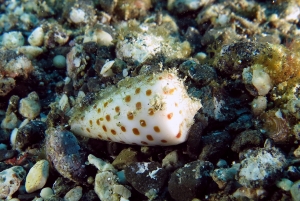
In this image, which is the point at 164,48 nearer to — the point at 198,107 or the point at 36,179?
the point at 198,107

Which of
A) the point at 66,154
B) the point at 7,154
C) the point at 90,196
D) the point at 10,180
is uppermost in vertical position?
the point at 66,154

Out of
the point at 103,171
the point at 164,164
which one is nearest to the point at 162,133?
the point at 164,164

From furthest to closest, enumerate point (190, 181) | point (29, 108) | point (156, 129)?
1. point (29, 108)
2. point (156, 129)
3. point (190, 181)

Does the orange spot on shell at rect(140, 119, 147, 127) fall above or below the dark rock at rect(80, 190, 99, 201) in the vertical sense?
above

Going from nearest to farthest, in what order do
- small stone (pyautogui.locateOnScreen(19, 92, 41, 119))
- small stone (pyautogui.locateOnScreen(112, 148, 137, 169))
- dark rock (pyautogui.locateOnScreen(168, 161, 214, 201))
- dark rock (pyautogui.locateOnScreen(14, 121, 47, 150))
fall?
dark rock (pyautogui.locateOnScreen(168, 161, 214, 201)) → small stone (pyautogui.locateOnScreen(112, 148, 137, 169)) → dark rock (pyautogui.locateOnScreen(14, 121, 47, 150)) → small stone (pyautogui.locateOnScreen(19, 92, 41, 119))

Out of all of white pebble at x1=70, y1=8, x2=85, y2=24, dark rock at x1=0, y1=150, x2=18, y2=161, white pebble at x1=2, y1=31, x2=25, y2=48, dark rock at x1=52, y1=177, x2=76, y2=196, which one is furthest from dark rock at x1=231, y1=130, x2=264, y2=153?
white pebble at x1=2, y1=31, x2=25, y2=48

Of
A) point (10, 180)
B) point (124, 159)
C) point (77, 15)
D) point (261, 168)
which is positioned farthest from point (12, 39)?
point (261, 168)

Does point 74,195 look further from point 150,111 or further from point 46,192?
point 150,111

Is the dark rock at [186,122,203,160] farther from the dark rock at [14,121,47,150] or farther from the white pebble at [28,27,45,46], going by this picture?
the white pebble at [28,27,45,46]
